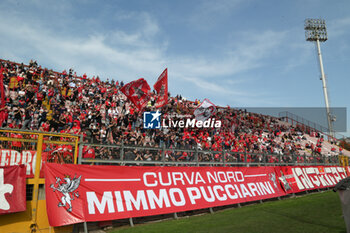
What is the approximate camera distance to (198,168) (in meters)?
10.6

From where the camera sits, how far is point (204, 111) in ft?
88.8

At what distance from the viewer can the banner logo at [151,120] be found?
2008 cm

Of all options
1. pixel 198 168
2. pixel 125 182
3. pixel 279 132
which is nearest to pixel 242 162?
pixel 198 168

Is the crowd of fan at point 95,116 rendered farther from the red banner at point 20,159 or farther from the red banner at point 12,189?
the red banner at point 12,189

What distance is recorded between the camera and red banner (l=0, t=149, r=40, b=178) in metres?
6.44

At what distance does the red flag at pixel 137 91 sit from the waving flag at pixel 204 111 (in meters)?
8.86

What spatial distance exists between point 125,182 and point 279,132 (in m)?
33.6

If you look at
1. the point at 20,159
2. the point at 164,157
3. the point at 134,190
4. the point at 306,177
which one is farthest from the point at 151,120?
the point at 20,159

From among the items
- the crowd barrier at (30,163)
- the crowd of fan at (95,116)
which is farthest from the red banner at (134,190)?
the crowd of fan at (95,116)

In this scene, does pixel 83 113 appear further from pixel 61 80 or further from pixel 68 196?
pixel 68 196

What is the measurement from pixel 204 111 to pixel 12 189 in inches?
873

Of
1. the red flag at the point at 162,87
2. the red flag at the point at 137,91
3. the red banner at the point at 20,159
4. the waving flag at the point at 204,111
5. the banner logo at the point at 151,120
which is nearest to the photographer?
the red banner at the point at 20,159

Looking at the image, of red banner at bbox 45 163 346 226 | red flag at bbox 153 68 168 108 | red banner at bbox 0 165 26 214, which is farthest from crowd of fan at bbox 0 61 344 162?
red flag at bbox 153 68 168 108

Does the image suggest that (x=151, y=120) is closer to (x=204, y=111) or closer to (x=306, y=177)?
(x=204, y=111)
